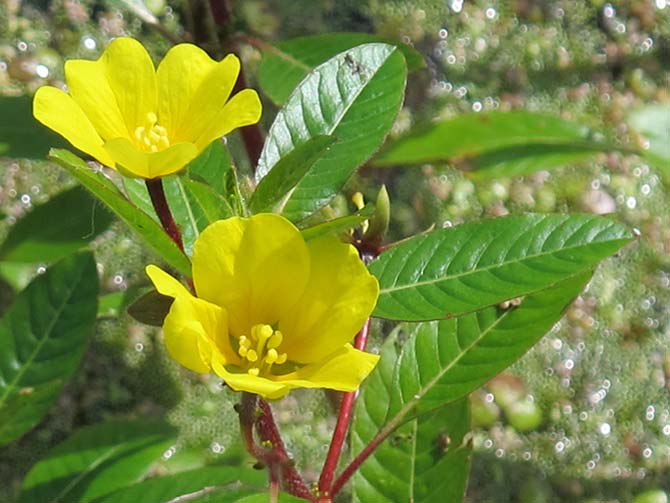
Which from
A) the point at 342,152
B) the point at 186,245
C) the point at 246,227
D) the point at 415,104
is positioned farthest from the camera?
the point at 415,104

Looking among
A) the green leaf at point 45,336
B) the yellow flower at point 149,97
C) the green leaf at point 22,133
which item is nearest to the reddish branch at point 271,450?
the yellow flower at point 149,97

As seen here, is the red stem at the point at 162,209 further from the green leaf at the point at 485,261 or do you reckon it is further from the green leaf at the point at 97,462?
the green leaf at the point at 97,462

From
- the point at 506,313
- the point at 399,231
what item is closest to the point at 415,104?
the point at 399,231

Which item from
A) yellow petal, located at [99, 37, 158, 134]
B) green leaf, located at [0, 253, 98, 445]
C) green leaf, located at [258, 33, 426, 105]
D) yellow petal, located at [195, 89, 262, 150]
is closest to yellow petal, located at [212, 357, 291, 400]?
yellow petal, located at [195, 89, 262, 150]

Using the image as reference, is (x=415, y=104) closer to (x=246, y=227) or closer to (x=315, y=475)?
(x=315, y=475)

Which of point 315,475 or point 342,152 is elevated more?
point 342,152

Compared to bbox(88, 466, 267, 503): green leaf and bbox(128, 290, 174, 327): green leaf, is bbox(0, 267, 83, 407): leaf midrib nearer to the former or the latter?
bbox(88, 466, 267, 503): green leaf

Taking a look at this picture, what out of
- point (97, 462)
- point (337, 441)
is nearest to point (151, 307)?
point (337, 441)

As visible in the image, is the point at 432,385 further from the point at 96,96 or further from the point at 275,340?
the point at 96,96
